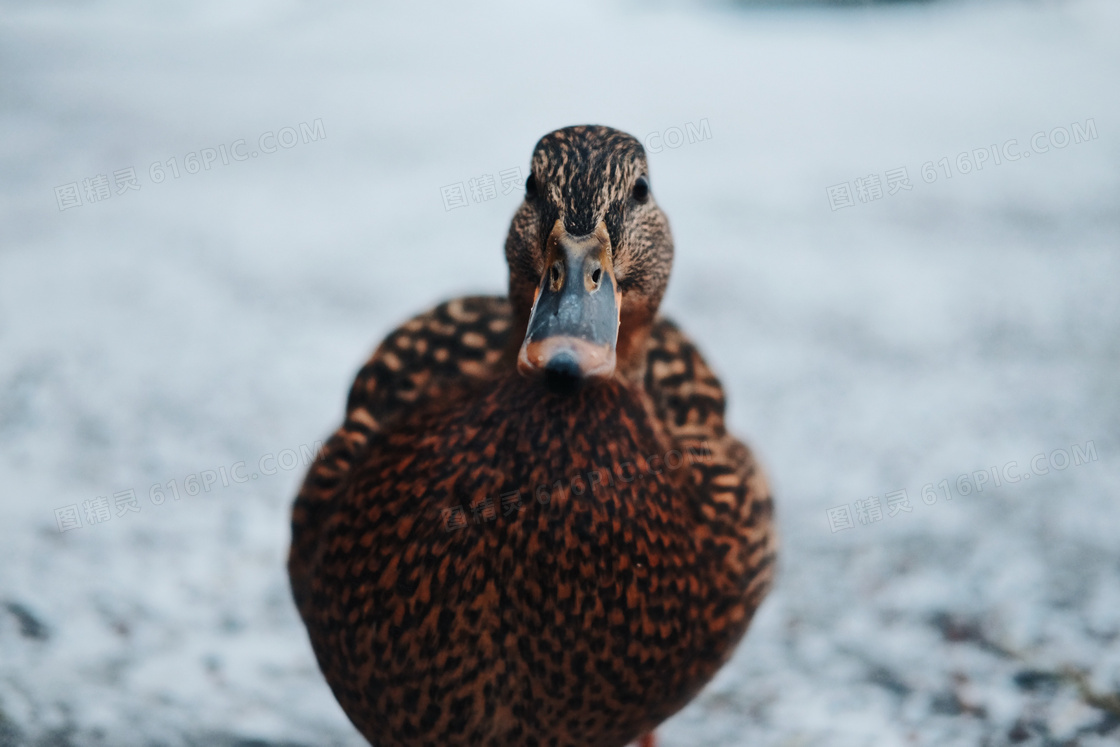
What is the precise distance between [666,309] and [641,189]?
2.67m

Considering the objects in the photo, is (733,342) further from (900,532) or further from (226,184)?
(226,184)

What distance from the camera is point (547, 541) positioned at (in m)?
1.60

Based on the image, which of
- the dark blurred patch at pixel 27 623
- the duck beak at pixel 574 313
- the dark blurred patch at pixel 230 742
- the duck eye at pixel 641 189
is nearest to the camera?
the duck beak at pixel 574 313

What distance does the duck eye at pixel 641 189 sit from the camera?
171 cm

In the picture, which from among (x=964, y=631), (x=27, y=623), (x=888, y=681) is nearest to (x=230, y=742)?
(x=27, y=623)

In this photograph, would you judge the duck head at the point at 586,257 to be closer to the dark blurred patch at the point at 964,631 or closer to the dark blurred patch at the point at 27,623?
the dark blurred patch at the point at 964,631

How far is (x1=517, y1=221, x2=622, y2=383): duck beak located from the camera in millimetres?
1363

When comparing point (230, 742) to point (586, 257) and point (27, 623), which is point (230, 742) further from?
point (586, 257)

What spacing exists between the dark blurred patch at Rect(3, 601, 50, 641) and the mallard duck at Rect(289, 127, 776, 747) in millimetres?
1144

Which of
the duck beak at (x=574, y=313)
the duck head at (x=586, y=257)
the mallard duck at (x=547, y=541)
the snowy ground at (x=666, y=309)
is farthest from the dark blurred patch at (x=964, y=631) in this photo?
the duck beak at (x=574, y=313)

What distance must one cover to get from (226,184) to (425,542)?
399 centimetres

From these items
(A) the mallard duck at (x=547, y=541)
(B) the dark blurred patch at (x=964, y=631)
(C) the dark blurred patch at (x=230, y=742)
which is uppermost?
(B) the dark blurred patch at (x=964, y=631)

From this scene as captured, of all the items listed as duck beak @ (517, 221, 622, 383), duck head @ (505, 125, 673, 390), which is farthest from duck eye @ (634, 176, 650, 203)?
duck beak @ (517, 221, 622, 383)

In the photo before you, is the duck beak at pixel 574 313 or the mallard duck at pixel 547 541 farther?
the mallard duck at pixel 547 541
